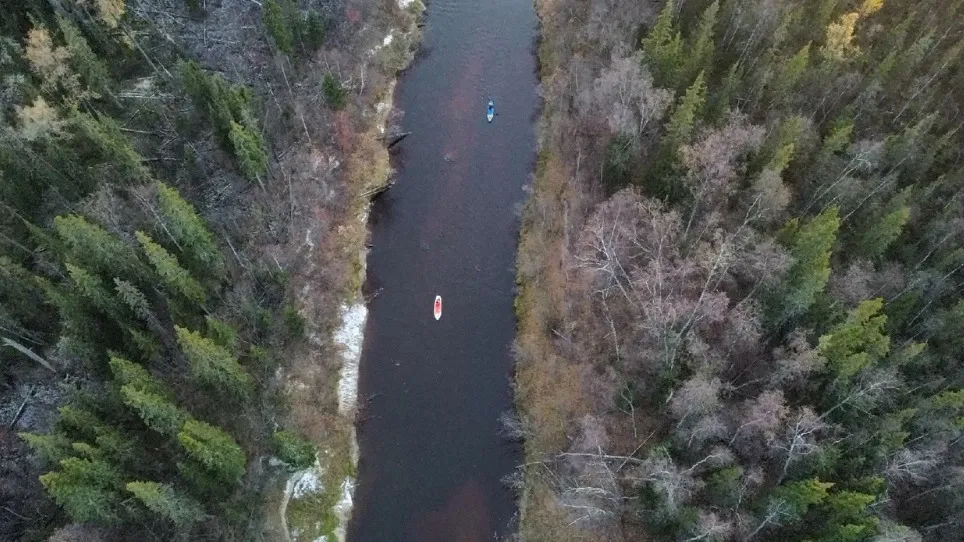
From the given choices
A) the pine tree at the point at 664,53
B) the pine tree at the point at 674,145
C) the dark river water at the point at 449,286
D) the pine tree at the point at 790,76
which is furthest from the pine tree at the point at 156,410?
the pine tree at the point at 790,76

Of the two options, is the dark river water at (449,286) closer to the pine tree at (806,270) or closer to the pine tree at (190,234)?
the pine tree at (190,234)

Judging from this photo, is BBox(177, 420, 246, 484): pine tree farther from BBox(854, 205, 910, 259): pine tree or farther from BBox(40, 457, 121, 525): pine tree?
BBox(854, 205, 910, 259): pine tree

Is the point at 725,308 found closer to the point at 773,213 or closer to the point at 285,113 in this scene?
the point at 773,213

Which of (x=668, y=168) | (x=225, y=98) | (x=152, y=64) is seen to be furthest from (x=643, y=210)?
(x=152, y=64)

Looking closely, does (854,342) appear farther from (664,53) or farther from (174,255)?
(174,255)

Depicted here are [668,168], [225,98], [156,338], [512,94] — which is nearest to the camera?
[156,338]

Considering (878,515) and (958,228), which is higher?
(958,228)

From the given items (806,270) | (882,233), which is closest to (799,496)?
(806,270)

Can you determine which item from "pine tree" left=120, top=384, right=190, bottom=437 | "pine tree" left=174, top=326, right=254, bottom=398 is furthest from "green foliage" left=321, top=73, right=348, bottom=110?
"pine tree" left=120, top=384, right=190, bottom=437
